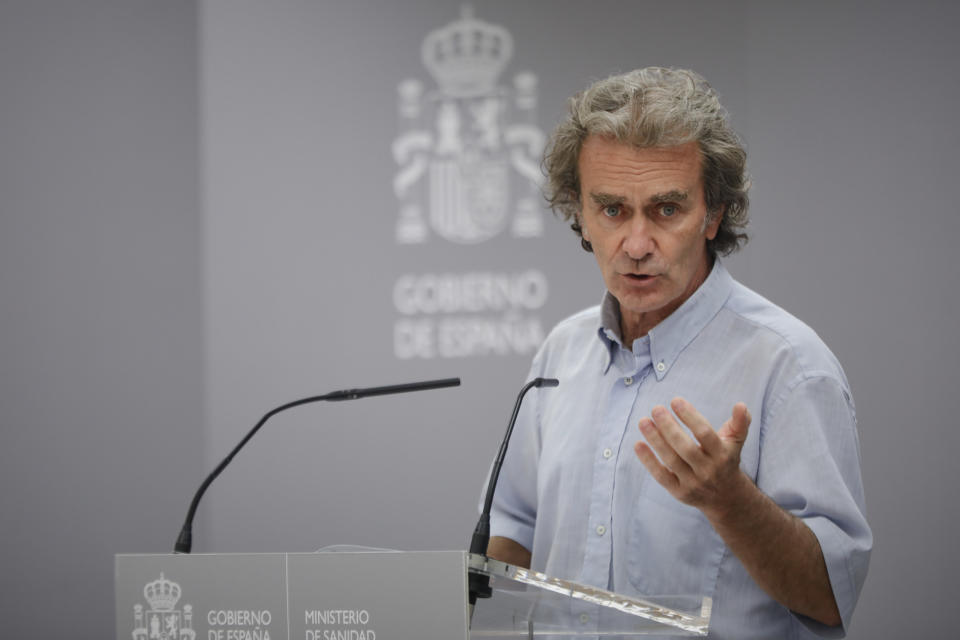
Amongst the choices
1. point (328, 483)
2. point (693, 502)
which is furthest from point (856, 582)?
point (328, 483)

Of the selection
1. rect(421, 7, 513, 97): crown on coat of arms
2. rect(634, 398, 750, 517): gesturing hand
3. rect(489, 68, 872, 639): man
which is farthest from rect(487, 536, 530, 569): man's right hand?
rect(421, 7, 513, 97): crown on coat of arms

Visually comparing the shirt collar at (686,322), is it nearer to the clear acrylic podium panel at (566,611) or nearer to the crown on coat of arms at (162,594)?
the clear acrylic podium panel at (566,611)

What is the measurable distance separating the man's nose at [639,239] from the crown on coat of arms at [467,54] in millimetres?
2060

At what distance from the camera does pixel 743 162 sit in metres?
1.53

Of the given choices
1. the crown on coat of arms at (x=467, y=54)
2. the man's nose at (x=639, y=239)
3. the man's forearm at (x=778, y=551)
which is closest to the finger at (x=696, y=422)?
the man's forearm at (x=778, y=551)

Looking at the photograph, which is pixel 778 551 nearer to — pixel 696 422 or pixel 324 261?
pixel 696 422

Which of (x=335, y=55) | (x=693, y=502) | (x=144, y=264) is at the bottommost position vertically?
(x=693, y=502)

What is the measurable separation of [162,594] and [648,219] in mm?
901

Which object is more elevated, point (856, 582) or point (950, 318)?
point (950, 318)

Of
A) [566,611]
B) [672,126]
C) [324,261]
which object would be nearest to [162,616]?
[566,611]

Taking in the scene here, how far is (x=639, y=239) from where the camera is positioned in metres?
1.41

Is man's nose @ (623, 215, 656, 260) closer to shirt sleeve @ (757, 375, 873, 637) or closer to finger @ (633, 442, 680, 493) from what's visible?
shirt sleeve @ (757, 375, 873, 637)

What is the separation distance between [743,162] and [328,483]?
2.31 m

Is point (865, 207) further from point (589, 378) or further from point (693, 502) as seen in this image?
point (693, 502)
